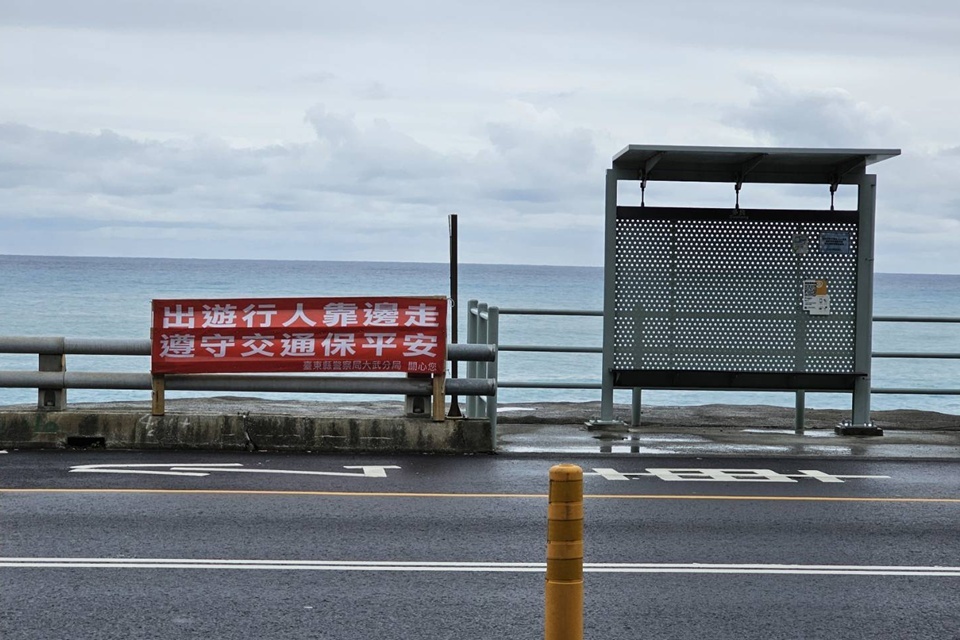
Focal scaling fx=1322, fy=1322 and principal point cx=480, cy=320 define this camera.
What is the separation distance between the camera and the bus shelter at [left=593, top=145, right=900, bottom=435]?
50.7 feet

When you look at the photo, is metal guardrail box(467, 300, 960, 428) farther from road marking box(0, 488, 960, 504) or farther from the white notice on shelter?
road marking box(0, 488, 960, 504)

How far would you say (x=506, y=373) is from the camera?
46.0 metres

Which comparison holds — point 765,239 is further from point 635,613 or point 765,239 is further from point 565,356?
point 565,356

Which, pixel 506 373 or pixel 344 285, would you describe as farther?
pixel 344 285

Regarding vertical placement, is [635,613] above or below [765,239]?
below

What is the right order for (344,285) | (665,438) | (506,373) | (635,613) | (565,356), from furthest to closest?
(344,285)
(565,356)
(506,373)
(665,438)
(635,613)

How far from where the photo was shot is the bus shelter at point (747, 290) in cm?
1545

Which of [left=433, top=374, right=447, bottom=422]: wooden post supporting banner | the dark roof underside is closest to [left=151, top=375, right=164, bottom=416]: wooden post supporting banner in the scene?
[left=433, top=374, right=447, bottom=422]: wooden post supporting banner

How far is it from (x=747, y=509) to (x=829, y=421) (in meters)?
7.55

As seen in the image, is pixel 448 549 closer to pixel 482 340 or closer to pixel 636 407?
pixel 482 340

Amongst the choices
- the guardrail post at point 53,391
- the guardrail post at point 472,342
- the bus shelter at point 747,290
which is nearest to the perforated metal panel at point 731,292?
the bus shelter at point 747,290

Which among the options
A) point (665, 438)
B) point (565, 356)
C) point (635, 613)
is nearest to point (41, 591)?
point (635, 613)

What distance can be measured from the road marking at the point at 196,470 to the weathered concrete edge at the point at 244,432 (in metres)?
1.14

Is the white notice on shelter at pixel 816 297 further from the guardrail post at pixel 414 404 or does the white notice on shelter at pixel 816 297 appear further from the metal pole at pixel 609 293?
the guardrail post at pixel 414 404
